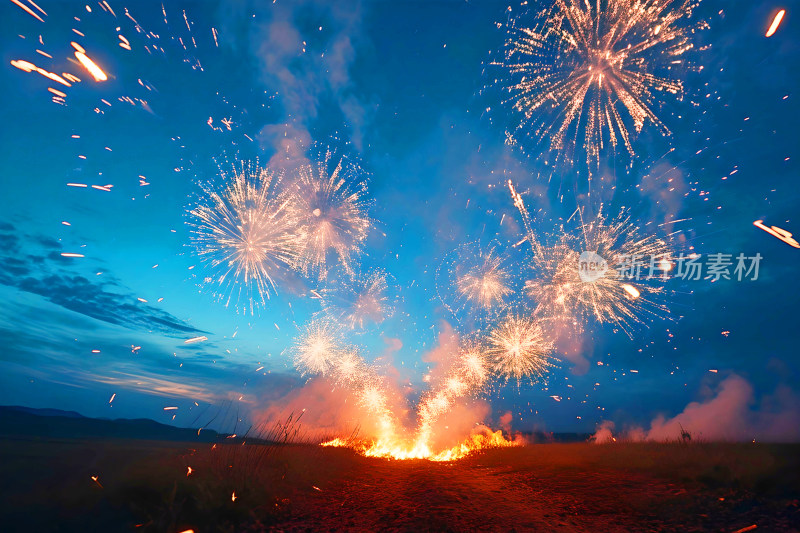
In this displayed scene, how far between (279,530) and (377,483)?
4.89m

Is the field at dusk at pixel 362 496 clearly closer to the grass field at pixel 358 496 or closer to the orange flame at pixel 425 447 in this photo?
the grass field at pixel 358 496

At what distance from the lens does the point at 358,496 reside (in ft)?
27.7

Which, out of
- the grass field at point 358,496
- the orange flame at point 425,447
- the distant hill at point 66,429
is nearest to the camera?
the grass field at point 358,496

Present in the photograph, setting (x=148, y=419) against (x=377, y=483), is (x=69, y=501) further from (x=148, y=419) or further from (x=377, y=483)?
(x=148, y=419)

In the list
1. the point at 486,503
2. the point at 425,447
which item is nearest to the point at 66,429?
the point at 425,447

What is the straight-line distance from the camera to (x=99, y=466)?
8.05m

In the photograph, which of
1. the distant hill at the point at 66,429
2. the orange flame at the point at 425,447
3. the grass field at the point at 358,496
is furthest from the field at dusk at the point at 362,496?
the distant hill at the point at 66,429

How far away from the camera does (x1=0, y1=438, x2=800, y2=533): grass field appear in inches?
233

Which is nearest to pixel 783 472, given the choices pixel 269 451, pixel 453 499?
pixel 453 499

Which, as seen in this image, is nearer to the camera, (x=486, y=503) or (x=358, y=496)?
(x=486, y=503)

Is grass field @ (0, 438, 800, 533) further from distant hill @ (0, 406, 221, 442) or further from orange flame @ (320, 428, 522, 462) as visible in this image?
distant hill @ (0, 406, 221, 442)

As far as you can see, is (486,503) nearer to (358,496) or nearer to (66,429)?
(358,496)

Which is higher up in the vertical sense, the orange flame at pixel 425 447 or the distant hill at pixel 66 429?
the orange flame at pixel 425 447

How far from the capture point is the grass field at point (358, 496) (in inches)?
233
